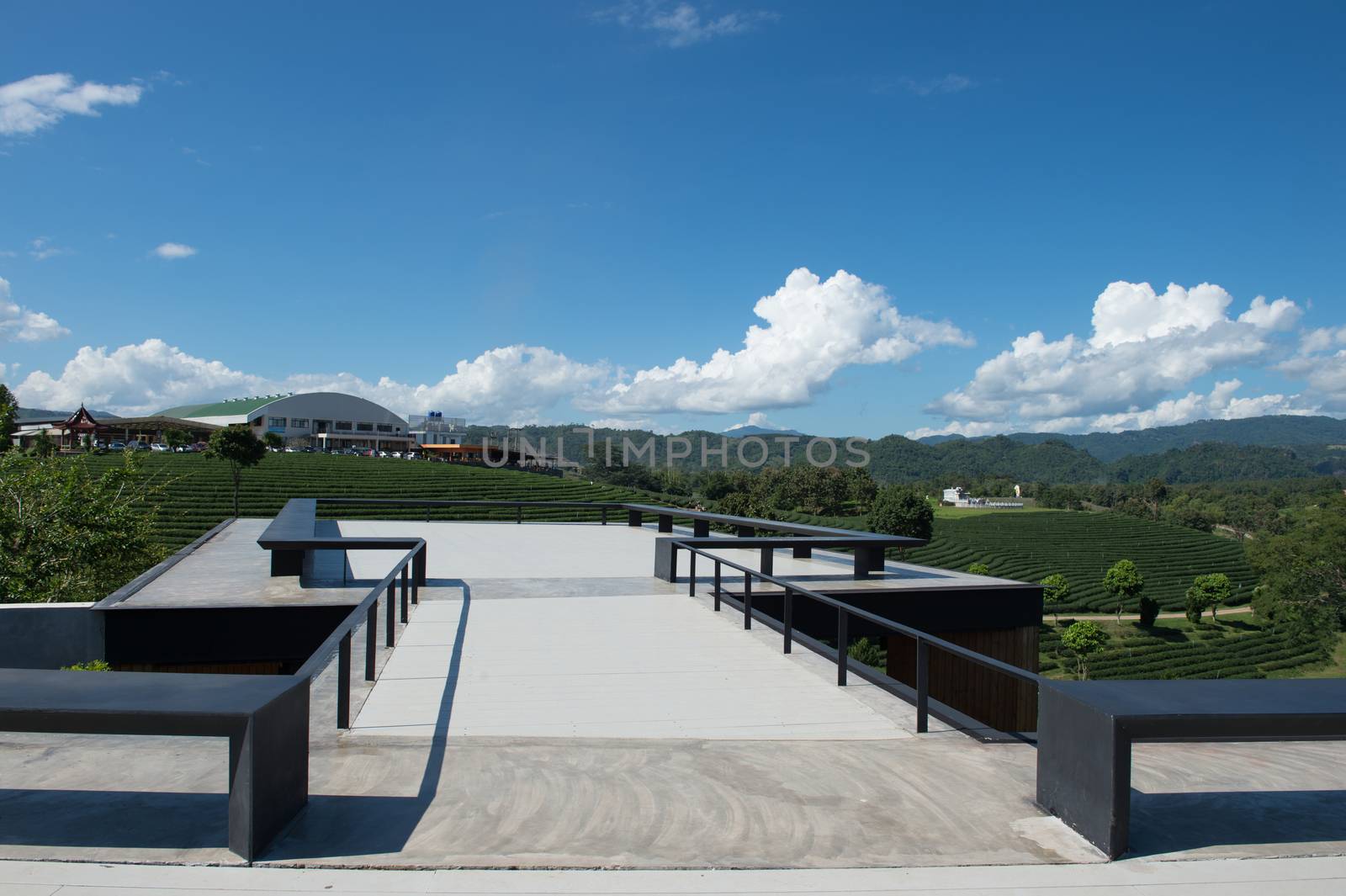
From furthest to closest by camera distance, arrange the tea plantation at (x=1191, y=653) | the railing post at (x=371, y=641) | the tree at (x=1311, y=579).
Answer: the tree at (x=1311, y=579) < the tea plantation at (x=1191, y=653) < the railing post at (x=371, y=641)

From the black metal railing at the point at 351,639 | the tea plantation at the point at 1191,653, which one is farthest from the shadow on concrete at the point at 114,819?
the tea plantation at the point at 1191,653

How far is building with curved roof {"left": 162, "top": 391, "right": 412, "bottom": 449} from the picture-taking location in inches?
3792

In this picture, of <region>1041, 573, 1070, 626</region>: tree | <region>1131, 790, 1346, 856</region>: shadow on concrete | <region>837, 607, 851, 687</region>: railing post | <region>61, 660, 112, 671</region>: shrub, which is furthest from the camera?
<region>1041, 573, 1070, 626</region>: tree

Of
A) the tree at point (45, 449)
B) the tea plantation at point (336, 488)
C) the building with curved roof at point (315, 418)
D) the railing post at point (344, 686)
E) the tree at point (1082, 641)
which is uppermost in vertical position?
the building with curved roof at point (315, 418)

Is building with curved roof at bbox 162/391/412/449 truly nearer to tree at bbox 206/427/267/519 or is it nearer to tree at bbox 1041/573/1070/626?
tree at bbox 206/427/267/519

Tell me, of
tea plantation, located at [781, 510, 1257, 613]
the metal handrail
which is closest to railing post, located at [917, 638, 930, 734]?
the metal handrail

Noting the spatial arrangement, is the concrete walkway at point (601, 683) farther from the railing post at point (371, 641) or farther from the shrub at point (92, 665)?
the shrub at point (92, 665)

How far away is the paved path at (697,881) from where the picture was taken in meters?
2.52

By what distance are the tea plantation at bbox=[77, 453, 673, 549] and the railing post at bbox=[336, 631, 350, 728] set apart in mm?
27440

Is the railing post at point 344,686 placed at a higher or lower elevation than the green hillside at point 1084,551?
higher

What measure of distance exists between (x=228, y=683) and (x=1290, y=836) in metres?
3.79

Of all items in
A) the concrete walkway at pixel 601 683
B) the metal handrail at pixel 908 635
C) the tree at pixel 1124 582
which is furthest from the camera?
the tree at pixel 1124 582

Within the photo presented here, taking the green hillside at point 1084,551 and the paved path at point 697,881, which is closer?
the paved path at point 697,881

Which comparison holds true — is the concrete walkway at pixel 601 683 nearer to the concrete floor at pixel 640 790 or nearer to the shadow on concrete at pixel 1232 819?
the concrete floor at pixel 640 790
